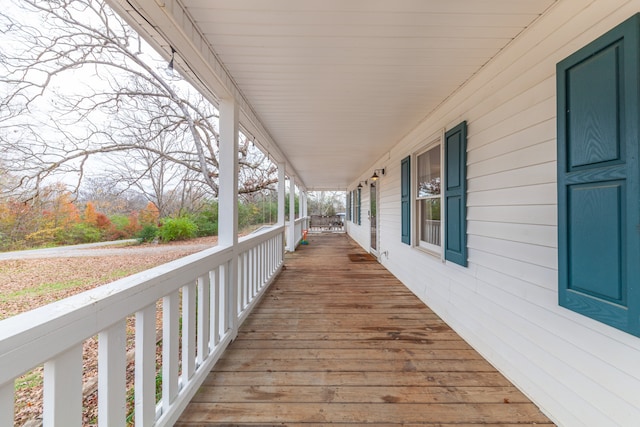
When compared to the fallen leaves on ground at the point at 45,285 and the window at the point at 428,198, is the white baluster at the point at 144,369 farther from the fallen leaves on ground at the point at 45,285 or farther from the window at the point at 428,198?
the window at the point at 428,198

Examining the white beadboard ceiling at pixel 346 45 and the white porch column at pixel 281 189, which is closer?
the white beadboard ceiling at pixel 346 45

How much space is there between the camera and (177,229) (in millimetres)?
1442

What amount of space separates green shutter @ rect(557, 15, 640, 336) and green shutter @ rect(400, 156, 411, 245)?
240 centimetres

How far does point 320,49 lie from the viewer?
1.88m

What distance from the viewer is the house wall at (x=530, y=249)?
50.6 inches

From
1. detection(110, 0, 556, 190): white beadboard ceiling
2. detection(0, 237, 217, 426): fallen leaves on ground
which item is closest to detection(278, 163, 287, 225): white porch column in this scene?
detection(110, 0, 556, 190): white beadboard ceiling

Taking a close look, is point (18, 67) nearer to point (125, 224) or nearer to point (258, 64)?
point (125, 224)

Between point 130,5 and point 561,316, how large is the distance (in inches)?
116

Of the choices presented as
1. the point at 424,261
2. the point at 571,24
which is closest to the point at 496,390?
the point at 424,261

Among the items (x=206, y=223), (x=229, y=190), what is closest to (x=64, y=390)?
(x=206, y=223)

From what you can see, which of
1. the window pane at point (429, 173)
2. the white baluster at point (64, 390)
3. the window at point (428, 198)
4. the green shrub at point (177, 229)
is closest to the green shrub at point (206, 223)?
the green shrub at point (177, 229)

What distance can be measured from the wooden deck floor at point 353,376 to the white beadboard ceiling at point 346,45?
2.27 metres

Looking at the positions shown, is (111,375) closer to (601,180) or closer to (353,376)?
(353,376)

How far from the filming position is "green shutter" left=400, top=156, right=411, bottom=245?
3842 mm
